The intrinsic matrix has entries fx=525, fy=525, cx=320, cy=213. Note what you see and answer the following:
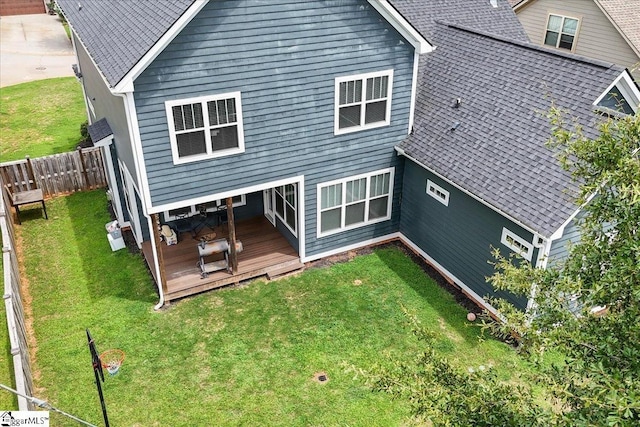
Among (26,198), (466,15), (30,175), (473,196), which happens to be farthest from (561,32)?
(26,198)

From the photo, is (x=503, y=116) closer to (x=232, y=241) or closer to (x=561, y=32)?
(x=232, y=241)

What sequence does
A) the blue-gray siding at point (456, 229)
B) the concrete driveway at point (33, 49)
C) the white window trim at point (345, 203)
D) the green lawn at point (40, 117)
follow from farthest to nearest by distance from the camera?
the concrete driveway at point (33, 49) → the green lawn at point (40, 117) → the white window trim at point (345, 203) → the blue-gray siding at point (456, 229)

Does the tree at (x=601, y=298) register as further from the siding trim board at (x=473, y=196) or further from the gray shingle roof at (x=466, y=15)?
the gray shingle roof at (x=466, y=15)

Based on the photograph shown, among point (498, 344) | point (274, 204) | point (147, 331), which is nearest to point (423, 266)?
point (498, 344)

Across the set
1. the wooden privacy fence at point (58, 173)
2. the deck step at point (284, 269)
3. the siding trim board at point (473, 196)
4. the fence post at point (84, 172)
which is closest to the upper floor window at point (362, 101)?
the siding trim board at point (473, 196)

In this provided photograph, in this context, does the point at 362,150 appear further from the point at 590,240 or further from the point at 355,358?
the point at 590,240

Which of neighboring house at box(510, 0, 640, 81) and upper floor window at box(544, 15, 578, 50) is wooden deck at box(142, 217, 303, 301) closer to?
neighboring house at box(510, 0, 640, 81)

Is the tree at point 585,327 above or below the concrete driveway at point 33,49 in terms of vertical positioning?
above
